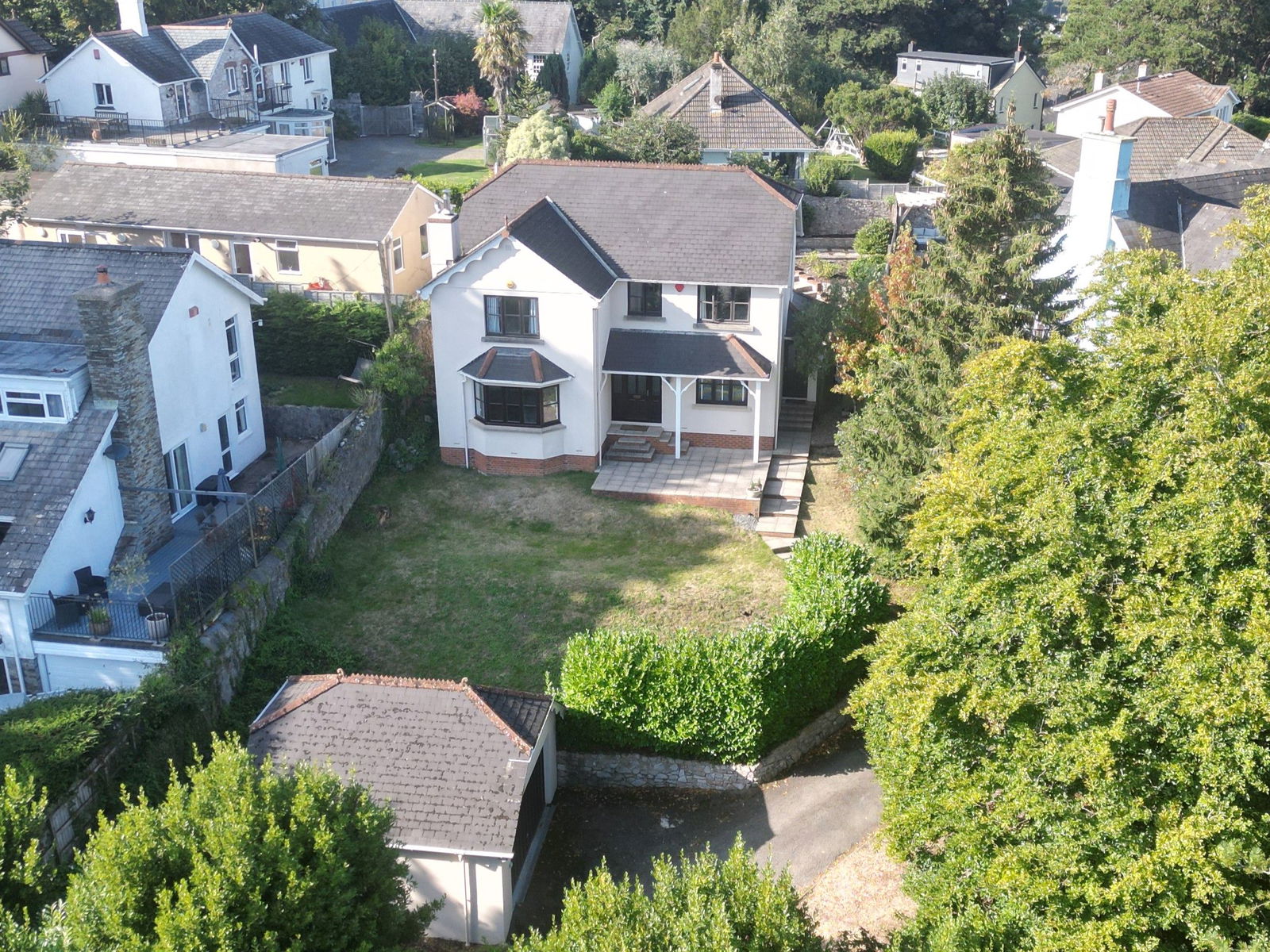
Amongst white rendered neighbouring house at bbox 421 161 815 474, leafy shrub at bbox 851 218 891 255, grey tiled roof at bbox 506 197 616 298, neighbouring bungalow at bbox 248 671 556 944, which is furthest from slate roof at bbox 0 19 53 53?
neighbouring bungalow at bbox 248 671 556 944

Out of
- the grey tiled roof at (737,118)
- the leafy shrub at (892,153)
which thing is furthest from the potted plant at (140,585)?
the leafy shrub at (892,153)

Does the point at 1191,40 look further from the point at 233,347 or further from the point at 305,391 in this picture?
the point at 233,347

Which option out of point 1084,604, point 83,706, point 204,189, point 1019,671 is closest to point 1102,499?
point 1084,604

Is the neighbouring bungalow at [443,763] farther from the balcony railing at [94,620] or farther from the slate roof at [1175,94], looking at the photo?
the slate roof at [1175,94]

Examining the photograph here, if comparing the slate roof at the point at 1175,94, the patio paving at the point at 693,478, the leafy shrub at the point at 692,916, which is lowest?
the patio paving at the point at 693,478

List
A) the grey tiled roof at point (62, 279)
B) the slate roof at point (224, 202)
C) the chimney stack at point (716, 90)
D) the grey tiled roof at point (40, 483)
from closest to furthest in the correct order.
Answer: the grey tiled roof at point (40, 483), the grey tiled roof at point (62, 279), the slate roof at point (224, 202), the chimney stack at point (716, 90)

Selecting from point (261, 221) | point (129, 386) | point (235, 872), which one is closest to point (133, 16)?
point (261, 221)
